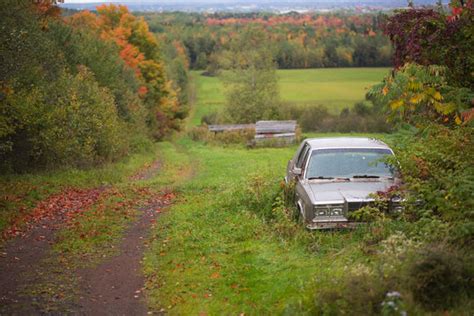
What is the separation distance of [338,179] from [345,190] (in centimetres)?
78

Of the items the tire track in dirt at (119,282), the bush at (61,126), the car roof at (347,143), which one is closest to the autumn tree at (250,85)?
the bush at (61,126)

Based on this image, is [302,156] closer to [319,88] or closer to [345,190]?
[345,190]

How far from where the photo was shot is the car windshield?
11.8m

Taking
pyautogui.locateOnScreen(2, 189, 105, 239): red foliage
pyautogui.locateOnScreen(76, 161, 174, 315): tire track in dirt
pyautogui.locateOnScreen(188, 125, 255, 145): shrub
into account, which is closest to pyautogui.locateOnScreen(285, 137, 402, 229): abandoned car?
pyautogui.locateOnScreen(76, 161, 174, 315): tire track in dirt

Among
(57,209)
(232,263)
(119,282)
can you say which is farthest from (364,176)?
(57,209)

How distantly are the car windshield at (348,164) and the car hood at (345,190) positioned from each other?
34cm

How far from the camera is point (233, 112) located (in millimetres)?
62062

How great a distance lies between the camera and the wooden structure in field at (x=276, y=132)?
1737 inches

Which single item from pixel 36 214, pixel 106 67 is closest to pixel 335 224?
pixel 36 214

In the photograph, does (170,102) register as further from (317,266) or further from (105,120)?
(317,266)

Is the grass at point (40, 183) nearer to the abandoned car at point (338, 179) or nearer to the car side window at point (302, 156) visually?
the car side window at point (302, 156)

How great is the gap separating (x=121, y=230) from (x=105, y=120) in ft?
55.7

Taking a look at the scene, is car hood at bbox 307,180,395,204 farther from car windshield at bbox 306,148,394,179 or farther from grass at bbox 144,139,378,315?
grass at bbox 144,139,378,315

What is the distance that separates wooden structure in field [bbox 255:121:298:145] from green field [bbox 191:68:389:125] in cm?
2325
